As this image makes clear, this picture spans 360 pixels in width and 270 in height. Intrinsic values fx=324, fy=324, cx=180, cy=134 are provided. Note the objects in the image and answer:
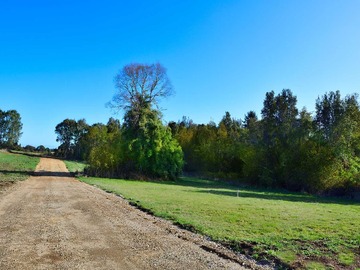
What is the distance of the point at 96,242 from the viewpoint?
9.30 metres

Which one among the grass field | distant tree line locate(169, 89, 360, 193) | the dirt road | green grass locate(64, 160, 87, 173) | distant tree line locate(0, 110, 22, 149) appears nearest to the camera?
the dirt road

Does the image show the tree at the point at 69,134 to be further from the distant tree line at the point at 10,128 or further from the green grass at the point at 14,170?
the green grass at the point at 14,170

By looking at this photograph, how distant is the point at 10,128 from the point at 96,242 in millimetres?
149235

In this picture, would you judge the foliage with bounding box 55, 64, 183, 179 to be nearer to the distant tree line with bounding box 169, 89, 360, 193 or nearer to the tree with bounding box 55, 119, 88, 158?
the distant tree line with bounding box 169, 89, 360, 193

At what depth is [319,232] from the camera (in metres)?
11.5

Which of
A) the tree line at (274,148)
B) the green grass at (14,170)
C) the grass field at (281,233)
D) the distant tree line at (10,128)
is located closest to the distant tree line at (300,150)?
the tree line at (274,148)

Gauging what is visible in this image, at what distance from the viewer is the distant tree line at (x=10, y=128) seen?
451ft

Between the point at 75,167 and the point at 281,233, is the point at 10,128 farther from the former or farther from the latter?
the point at 281,233

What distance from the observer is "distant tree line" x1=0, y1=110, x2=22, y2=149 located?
137375 millimetres

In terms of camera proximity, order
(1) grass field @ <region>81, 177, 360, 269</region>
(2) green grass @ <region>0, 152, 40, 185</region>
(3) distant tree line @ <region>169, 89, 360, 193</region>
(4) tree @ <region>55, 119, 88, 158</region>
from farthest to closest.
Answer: (4) tree @ <region>55, 119, 88, 158</region> < (3) distant tree line @ <region>169, 89, 360, 193</region> < (2) green grass @ <region>0, 152, 40, 185</region> < (1) grass field @ <region>81, 177, 360, 269</region>

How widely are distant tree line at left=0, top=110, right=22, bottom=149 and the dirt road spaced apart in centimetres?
13627

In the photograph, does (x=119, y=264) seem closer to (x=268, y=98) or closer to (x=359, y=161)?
(x=359, y=161)

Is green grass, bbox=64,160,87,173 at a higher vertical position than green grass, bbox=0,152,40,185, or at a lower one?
higher

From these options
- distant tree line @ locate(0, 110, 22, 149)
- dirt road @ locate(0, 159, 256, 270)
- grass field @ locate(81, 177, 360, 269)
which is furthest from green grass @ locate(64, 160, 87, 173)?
distant tree line @ locate(0, 110, 22, 149)
